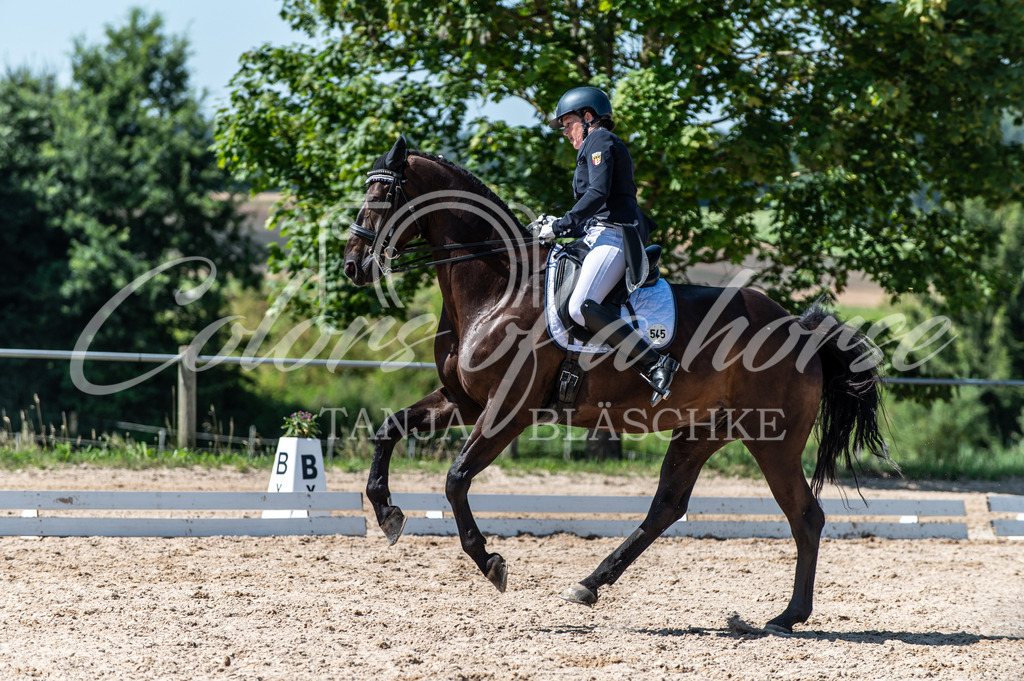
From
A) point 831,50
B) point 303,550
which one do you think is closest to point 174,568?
point 303,550

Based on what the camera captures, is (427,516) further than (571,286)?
Yes

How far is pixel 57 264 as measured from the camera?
19.5m

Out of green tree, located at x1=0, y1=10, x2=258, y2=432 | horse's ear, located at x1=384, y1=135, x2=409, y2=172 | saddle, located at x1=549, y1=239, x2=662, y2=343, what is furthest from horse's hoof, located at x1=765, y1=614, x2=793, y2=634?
green tree, located at x1=0, y1=10, x2=258, y2=432

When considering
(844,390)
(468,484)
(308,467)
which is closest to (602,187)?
(468,484)

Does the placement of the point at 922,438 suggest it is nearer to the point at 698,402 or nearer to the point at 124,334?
the point at 124,334

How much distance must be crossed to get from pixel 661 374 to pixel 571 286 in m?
0.67

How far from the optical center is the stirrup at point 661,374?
465 cm

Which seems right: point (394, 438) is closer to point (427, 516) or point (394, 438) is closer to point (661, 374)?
point (661, 374)

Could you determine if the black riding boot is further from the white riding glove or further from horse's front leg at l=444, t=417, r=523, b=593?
horse's front leg at l=444, t=417, r=523, b=593

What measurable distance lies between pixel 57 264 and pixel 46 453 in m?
12.1

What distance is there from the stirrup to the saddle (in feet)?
1.18

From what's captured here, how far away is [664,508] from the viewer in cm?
507

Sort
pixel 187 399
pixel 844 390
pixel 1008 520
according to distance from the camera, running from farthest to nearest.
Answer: pixel 187 399 < pixel 1008 520 < pixel 844 390

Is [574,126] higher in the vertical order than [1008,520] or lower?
higher
